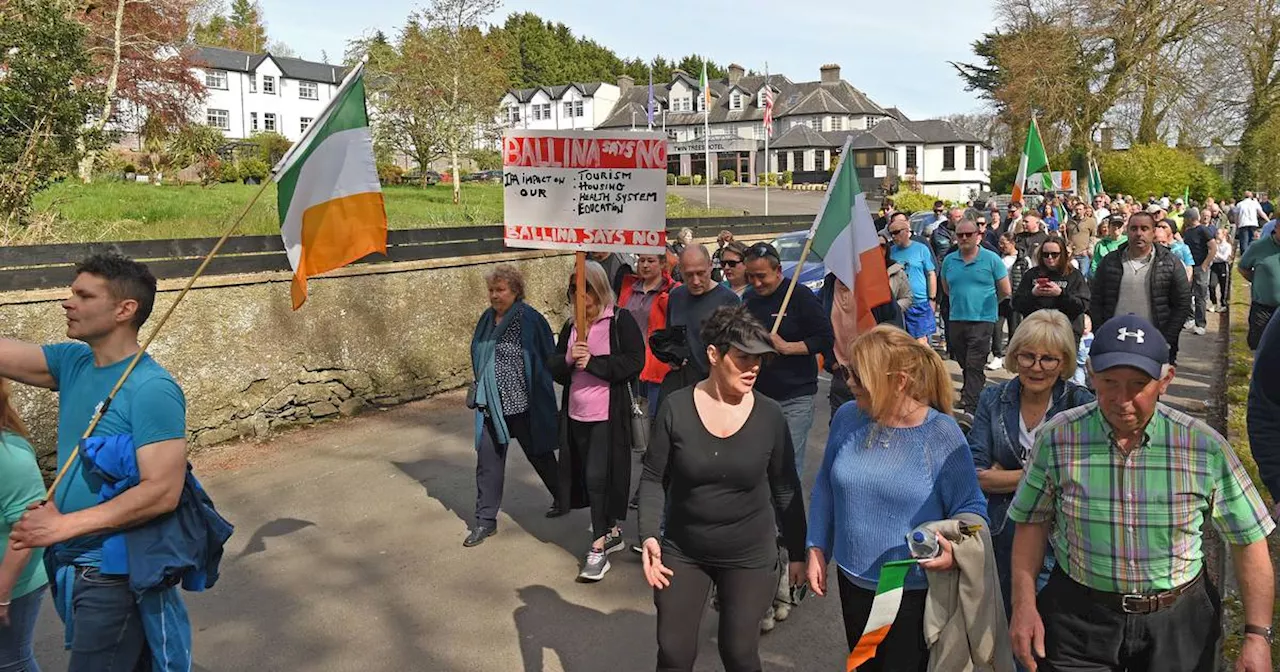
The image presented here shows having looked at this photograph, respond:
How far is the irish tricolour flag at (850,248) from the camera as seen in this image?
5.28 m

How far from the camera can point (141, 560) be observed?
285cm

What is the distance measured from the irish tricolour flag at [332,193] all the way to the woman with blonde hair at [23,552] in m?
1.31

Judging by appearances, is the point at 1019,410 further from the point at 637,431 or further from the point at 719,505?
the point at 637,431

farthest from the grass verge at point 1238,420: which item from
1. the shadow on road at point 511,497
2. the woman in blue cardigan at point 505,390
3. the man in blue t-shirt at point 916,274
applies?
the woman in blue cardigan at point 505,390

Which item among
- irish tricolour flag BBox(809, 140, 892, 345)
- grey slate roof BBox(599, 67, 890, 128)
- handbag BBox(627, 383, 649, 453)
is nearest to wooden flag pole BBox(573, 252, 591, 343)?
handbag BBox(627, 383, 649, 453)

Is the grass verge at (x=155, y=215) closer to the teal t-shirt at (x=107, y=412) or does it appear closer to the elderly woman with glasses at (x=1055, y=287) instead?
the teal t-shirt at (x=107, y=412)

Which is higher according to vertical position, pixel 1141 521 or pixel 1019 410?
pixel 1019 410

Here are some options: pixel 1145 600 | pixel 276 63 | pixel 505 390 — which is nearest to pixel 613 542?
pixel 505 390

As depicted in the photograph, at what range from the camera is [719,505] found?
3467mm

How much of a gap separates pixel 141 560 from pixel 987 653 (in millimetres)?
2598

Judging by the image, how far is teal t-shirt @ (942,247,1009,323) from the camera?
835cm

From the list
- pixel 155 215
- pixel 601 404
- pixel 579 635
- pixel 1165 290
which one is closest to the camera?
pixel 579 635

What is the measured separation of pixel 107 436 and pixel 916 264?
8.03 meters

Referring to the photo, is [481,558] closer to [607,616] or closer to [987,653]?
[607,616]
